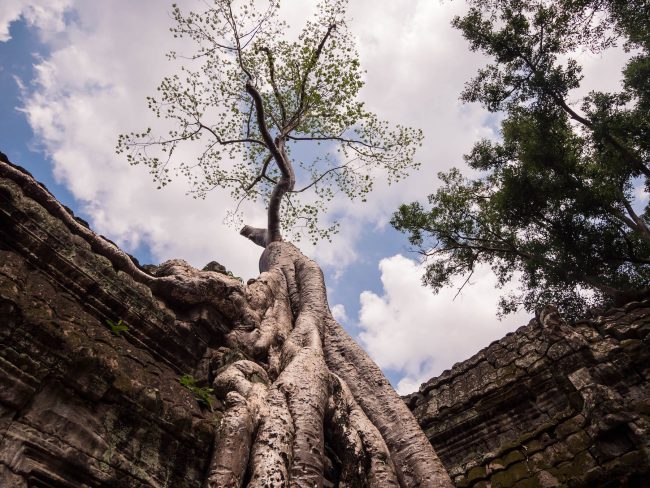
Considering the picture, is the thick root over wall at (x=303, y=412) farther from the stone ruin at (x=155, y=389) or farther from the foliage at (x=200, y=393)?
the stone ruin at (x=155, y=389)

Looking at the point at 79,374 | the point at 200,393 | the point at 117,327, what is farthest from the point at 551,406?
the point at 79,374

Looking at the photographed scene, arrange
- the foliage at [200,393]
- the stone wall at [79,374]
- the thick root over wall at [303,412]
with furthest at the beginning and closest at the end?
1. the foliage at [200,393]
2. the thick root over wall at [303,412]
3. the stone wall at [79,374]

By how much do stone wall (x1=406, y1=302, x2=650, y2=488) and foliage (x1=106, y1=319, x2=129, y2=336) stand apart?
2.89 meters

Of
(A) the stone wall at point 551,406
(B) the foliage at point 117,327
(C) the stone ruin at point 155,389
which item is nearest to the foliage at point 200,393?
(C) the stone ruin at point 155,389

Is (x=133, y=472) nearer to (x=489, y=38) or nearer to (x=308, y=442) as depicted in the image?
(x=308, y=442)

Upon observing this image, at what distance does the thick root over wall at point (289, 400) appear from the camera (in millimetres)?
2537

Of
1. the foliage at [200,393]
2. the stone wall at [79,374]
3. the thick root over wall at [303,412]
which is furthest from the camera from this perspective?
the foliage at [200,393]

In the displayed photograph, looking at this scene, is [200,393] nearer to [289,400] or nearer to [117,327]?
[289,400]

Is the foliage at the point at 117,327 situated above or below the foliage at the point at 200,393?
above

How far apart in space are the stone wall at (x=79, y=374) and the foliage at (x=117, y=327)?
0.02 m

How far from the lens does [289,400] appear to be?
9.98 feet

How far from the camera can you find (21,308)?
80.6 inches

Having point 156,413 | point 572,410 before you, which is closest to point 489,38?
point 572,410

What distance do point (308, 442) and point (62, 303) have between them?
172 cm
